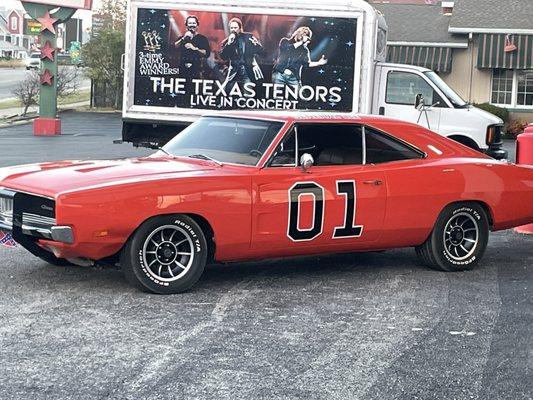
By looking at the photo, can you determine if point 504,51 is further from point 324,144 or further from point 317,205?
point 317,205

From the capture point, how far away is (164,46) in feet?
59.8

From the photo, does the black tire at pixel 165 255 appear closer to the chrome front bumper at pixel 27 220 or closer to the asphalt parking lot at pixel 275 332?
the asphalt parking lot at pixel 275 332

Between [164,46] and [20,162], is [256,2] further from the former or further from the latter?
[20,162]

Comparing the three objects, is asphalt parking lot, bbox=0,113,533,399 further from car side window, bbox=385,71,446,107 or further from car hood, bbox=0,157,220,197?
car side window, bbox=385,71,446,107

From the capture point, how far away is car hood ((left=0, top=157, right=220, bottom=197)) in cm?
718

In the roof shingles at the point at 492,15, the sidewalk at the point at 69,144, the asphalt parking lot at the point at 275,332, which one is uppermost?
the roof shingles at the point at 492,15

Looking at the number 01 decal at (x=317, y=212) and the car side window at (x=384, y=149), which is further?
the car side window at (x=384, y=149)

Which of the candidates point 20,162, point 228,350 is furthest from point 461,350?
point 20,162

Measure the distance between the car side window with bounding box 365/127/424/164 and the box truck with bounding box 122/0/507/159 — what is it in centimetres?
863

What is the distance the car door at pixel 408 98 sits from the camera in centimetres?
1694

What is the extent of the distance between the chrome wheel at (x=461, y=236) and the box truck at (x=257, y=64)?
Answer: 8500mm

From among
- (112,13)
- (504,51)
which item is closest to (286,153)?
(504,51)

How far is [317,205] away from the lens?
25.7ft

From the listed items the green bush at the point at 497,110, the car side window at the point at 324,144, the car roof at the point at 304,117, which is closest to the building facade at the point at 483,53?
the green bush at the point at 497,110
